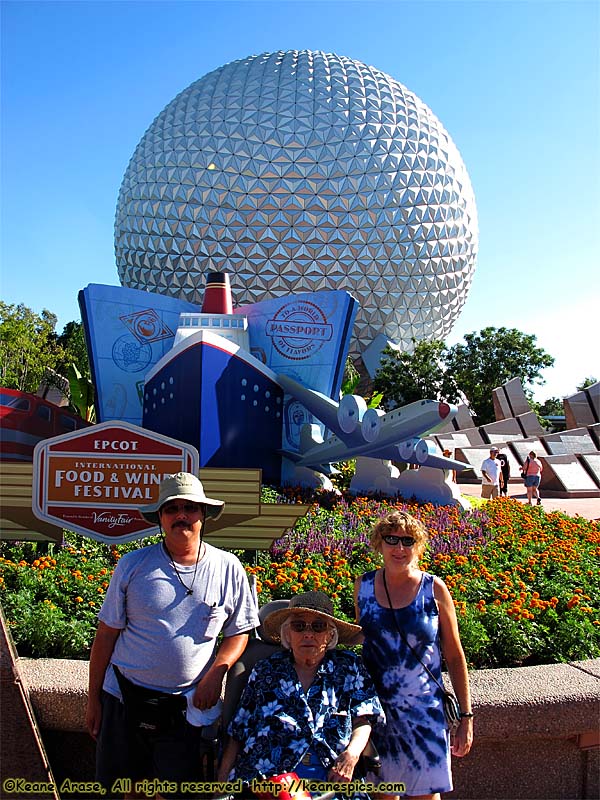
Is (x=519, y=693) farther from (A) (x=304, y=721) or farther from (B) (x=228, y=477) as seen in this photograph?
(B) (x=228, y=477)

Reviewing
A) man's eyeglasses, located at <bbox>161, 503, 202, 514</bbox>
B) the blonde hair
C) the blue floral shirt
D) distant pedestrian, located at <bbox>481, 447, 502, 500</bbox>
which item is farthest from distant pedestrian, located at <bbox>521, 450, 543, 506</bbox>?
man's eyeglasses, located at <bbox>161, 503, 202, 514</bbox>

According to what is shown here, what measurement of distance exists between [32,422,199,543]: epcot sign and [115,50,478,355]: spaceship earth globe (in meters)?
21.5

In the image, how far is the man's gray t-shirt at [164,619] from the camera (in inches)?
125

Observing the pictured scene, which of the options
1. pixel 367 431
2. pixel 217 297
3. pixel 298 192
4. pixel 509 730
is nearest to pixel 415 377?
pixel 298 192

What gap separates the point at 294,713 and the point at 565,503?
14.9 m

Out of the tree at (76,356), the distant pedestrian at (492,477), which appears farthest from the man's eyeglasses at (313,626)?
the tree at (76,356)

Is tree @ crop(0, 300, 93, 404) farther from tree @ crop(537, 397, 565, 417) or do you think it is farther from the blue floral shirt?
tree @ crop(537, 397, 565, 417)

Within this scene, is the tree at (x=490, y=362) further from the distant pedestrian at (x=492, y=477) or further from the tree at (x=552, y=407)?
the tree at (x=552, y=407)

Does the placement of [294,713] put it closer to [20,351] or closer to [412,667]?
[412,667]

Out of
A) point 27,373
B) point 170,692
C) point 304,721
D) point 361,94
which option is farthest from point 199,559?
point 27,373

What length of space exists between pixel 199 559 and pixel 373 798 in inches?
52.0

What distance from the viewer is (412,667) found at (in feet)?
10.7

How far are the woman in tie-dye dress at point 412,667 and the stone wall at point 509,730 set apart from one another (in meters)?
0.52

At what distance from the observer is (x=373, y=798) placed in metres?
3.29
